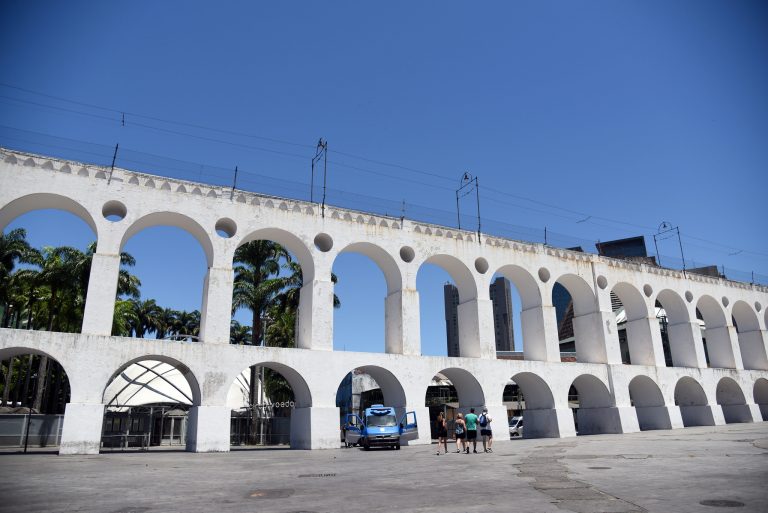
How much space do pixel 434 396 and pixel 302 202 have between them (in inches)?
1105

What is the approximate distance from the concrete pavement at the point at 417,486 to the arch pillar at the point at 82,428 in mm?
4227

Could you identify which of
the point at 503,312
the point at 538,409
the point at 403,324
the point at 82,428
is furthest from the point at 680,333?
the point at 503,312

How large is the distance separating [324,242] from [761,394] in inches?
1512

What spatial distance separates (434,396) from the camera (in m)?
48.9

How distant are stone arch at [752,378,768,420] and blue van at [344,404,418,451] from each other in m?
31.6

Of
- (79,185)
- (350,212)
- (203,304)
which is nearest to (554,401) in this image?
(350,212)

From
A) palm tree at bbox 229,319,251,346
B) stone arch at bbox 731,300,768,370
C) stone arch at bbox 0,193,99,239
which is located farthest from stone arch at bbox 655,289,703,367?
palm tree at bbox 229,319,251,346

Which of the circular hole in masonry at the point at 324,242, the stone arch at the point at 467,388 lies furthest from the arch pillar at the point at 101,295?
the stone arch at the point at 467,388

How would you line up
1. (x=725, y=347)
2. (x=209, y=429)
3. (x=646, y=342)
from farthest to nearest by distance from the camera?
(x=725, y=347), (x=646, y=342), (x=209, y=429)

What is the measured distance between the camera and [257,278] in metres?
39.8

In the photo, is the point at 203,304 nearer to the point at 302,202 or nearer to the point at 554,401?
the point at 302,202

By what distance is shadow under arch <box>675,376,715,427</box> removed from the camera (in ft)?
123

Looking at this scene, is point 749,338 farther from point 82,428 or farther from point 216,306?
point 82,428

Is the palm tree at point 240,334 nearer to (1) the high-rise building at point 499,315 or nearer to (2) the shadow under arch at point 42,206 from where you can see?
(2) the shadow under arch at point 42,206
